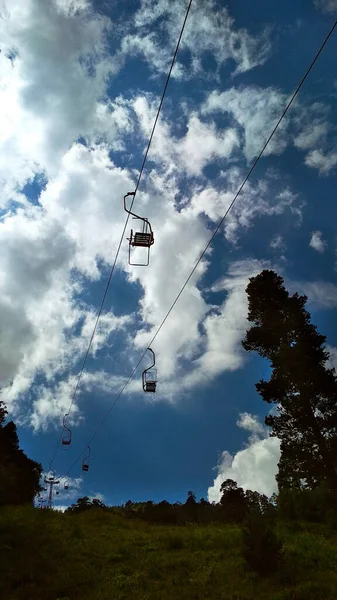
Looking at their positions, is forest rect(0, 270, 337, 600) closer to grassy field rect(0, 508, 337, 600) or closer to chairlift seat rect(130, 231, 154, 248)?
grassy field rect(0, 508, 337, 600)

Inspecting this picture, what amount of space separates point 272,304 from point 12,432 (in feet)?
173

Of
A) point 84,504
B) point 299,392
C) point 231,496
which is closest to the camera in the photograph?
point 299,392

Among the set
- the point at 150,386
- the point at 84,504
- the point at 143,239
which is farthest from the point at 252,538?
the point at 84,504

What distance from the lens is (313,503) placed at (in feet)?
111

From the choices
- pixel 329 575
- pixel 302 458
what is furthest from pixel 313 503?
pixel 329 575

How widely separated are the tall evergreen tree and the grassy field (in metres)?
4.17

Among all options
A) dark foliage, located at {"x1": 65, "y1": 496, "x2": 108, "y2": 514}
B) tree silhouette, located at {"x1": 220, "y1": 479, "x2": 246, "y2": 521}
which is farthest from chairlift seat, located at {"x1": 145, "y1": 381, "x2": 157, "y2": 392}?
tree silhouette, located at {"x1": 220, "y1": 479, "x2": 246, "y2": 521}

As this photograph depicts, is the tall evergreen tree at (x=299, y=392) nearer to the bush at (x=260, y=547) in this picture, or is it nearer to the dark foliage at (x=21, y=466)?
the bush at (x=260, y=547)

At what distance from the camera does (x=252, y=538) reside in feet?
50.6

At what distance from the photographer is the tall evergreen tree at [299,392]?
25.3 meters

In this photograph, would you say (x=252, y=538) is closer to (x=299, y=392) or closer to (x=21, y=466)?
(x=299, y=392)

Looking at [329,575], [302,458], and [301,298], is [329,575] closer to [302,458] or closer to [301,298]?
[302,458]

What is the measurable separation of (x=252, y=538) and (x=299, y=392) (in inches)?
515

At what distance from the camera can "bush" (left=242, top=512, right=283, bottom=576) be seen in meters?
14.5
